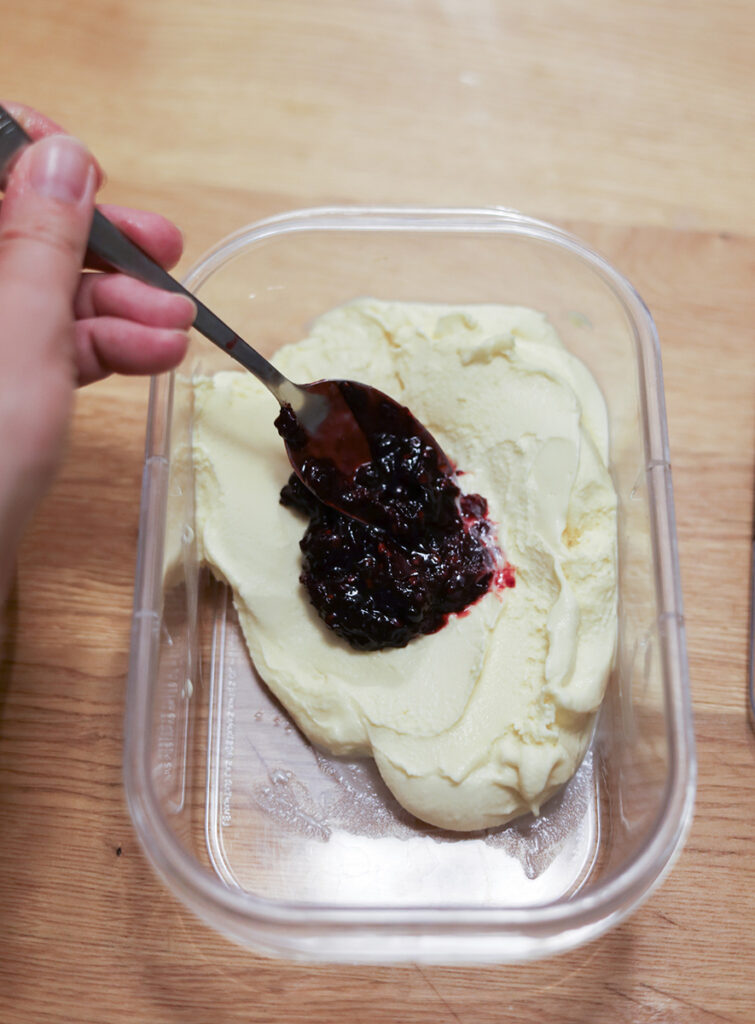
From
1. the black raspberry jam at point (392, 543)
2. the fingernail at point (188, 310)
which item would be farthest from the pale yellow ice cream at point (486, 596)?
the fingernail at point (188, 310)

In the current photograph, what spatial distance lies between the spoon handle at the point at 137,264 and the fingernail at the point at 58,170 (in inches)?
2.0

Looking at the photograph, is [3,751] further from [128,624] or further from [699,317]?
[699,317]

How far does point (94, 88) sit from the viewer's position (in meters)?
1.42

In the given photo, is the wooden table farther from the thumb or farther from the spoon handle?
the thumb

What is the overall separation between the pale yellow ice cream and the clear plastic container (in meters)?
0.05

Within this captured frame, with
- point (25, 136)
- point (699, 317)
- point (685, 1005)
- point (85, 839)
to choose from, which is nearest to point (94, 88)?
point (25, 136)

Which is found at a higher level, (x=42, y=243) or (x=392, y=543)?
(x=42, y=243)

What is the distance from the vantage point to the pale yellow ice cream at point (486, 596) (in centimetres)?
103

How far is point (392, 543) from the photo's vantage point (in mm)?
1085

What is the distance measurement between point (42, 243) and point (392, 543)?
0.53 meters

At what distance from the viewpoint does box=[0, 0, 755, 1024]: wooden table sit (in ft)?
3.26

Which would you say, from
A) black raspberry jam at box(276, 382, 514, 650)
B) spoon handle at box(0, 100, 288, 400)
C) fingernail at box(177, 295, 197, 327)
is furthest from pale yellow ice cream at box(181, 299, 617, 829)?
fingernail at box(177, 295, 197, 327)

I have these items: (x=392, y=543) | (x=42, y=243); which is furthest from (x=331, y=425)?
(x=42, y=243)

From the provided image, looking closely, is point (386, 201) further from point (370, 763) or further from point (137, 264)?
point (370, 763)
